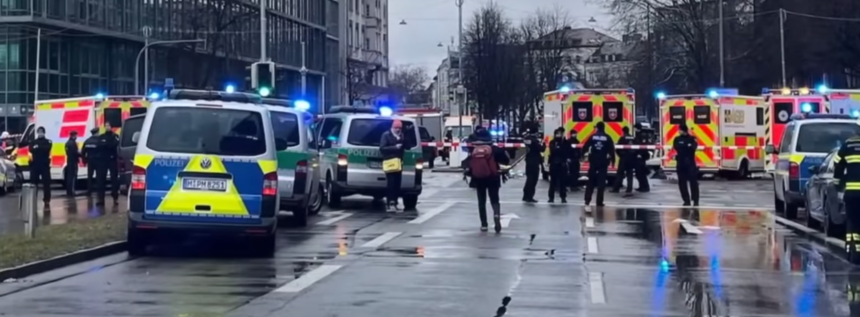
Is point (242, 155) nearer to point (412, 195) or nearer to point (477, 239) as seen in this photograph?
point (477, 239)

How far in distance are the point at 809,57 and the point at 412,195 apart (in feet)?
151

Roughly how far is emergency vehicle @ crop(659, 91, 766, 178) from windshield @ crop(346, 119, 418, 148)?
54.3 ft

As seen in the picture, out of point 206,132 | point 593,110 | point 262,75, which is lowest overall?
point 206,132

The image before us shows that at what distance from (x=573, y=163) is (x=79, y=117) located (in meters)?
13.1

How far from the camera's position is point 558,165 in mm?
29531

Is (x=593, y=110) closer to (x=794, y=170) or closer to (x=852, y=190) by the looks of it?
(x=794, y=170)

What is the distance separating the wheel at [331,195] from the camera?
84.2ft

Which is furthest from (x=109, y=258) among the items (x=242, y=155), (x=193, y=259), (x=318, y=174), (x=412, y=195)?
(x=412, y=195)

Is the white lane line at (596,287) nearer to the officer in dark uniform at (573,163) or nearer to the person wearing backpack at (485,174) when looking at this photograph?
the person wearing backpack at (485,174)

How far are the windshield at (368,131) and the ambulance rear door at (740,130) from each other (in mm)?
18192

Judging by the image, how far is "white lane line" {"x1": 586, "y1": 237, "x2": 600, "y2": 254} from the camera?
55.7 feet

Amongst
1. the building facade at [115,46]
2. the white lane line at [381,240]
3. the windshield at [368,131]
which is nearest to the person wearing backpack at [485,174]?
the white lane line at [381,240]

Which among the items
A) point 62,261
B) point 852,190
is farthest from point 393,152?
point 852,190

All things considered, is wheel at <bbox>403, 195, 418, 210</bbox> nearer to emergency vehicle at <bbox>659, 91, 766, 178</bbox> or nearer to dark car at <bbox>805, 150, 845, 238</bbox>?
dark car at <bbox>805, 150, 845, 238</bbox>
